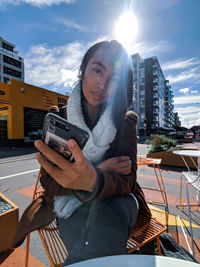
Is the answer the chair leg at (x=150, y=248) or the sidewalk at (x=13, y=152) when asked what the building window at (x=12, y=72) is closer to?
the sidewalk at (x=13, y=152)

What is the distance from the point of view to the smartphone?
2.04ft

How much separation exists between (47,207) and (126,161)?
606 mm

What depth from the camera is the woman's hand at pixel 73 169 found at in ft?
2.06

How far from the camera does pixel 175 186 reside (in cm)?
355

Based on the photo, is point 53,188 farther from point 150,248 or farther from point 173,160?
point 173,160

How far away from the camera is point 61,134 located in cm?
66

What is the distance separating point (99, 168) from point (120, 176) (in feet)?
0.45

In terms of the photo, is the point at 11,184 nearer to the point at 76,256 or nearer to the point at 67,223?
the point at 67,223

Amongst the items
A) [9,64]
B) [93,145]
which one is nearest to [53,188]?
[93,145]

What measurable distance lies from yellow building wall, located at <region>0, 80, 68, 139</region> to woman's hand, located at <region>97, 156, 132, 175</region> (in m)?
12.6

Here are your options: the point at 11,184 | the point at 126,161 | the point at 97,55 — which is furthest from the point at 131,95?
the point at 11,184

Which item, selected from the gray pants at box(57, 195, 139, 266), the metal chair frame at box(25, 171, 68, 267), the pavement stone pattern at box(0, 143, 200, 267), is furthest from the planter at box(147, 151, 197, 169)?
the gray pants at box(57, 195, 139, 266)

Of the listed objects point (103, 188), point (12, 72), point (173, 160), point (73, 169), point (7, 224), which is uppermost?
point (12, 72)

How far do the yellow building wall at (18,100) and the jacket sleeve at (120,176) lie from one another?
12435 millimetres
